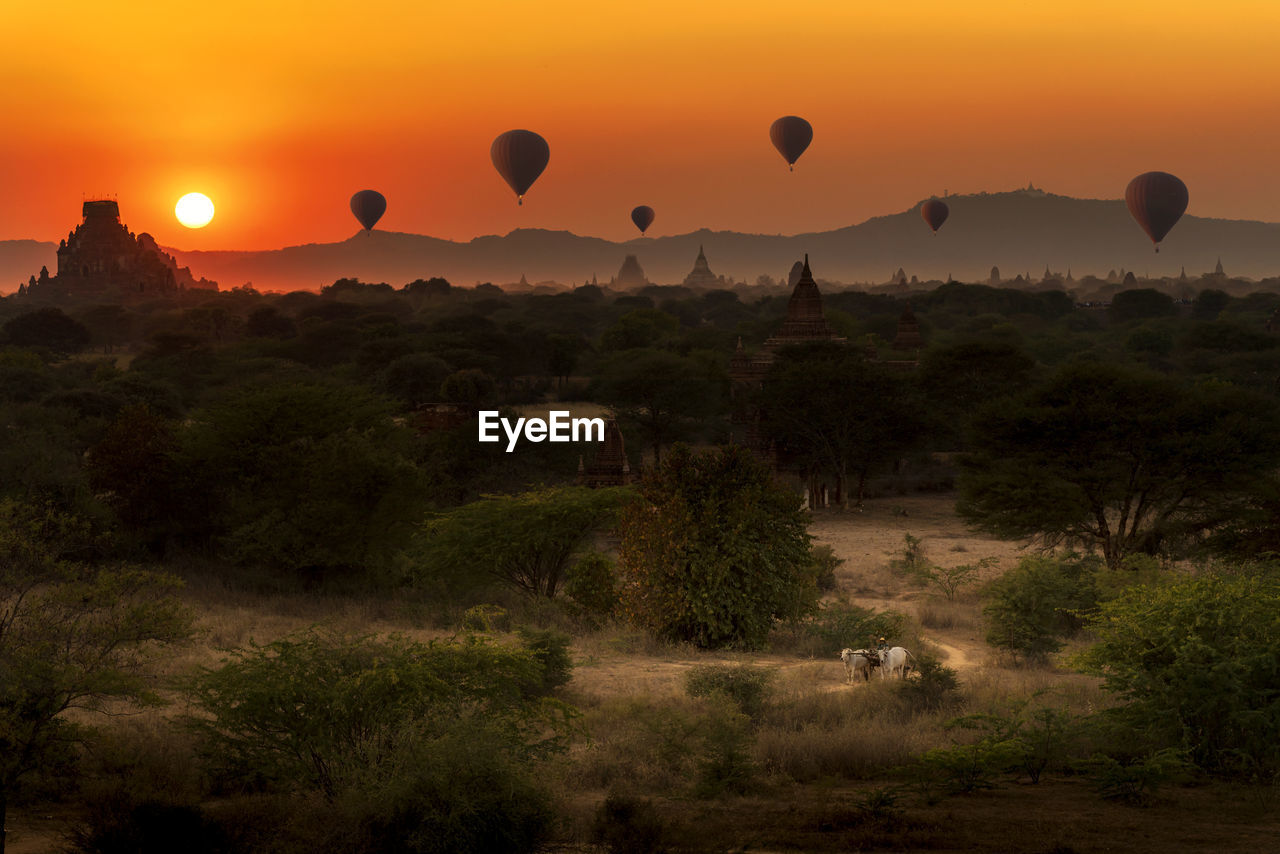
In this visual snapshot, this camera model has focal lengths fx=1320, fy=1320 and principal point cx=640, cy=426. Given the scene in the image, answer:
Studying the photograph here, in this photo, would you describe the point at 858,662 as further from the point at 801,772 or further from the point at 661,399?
the point at 661,399

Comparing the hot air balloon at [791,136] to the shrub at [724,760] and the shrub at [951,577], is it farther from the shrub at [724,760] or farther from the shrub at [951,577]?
the shrub at [724,760]

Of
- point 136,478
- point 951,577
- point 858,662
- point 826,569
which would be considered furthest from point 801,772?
point 136,478

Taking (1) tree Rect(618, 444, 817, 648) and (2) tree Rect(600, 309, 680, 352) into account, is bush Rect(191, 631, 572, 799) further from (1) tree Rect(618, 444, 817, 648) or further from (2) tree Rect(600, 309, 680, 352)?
(2) tree Rect(600, 309, 680, 352)

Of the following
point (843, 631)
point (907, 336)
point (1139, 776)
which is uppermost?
point (907, 336)

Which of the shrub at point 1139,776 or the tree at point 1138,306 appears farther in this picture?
the tree at point 1138,306

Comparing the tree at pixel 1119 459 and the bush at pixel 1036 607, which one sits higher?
the tree at pixel 1119 459

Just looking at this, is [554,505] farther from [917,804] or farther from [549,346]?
[549,346]

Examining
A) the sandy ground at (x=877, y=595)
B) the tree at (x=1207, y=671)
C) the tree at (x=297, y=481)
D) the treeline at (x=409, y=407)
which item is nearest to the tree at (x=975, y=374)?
the treeline at (x=409, y=407)

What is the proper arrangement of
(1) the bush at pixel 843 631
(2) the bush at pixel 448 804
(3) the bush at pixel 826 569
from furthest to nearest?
(3) the bush at pixel 826 569
(1) the bush at pixel 843 631
(2) the bush at pixel 448 804
